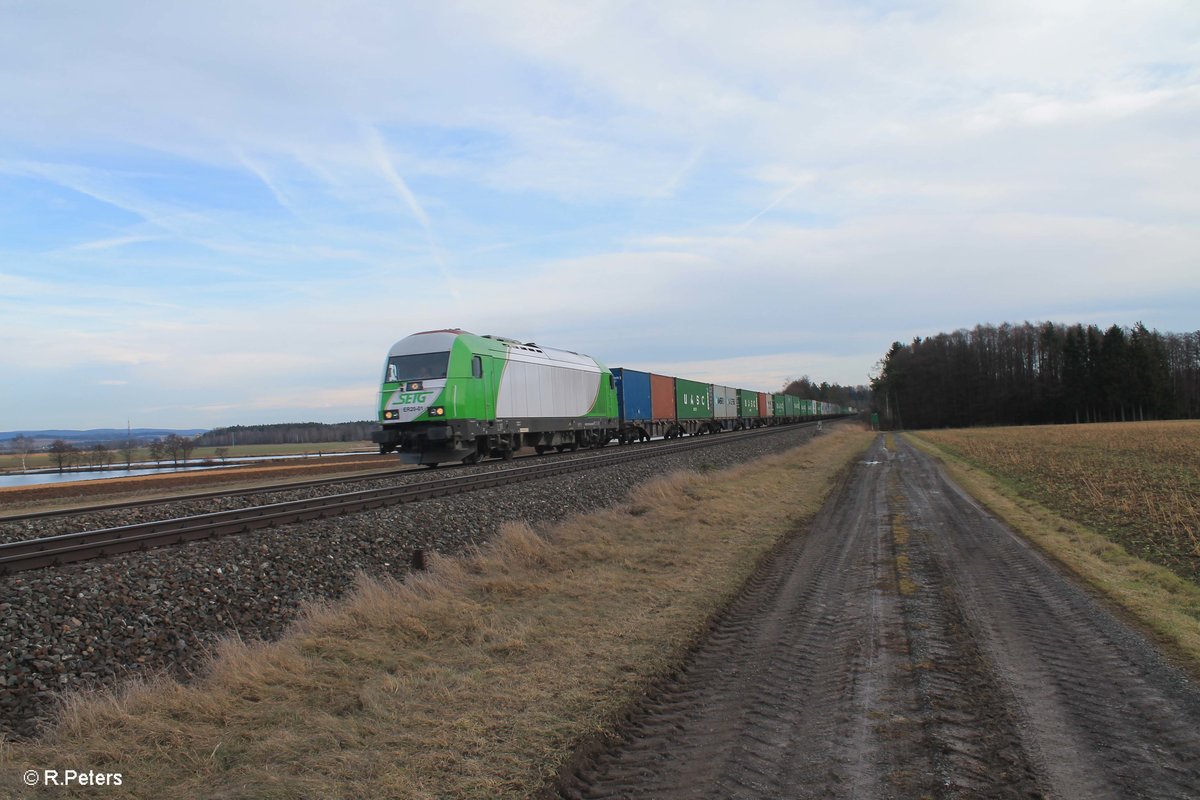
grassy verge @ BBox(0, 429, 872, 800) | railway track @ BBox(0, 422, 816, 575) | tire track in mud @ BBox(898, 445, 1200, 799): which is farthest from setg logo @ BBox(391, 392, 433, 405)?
tire track in mud @ BBox(898, 445, 1200, 799)

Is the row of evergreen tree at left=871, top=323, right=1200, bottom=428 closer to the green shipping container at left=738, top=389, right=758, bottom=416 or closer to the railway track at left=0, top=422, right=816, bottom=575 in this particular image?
the green shipping container at left=738, top=389, right=758, bottom=416

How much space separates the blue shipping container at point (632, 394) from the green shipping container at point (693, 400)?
5.96 metres

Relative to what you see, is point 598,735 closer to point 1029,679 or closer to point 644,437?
point 1029,679

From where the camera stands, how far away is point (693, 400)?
4941 centimetres

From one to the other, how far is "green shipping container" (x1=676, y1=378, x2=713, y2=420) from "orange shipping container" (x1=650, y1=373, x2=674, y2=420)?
1250mm

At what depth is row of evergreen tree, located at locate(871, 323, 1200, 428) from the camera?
9388 centimetres

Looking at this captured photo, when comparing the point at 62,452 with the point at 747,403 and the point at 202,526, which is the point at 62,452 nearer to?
the point at 747,403

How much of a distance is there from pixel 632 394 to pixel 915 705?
34008 millimetres

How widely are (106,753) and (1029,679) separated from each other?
5.87 m

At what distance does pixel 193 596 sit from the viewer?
7605 millimetres

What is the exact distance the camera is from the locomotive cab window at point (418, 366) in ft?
69.7

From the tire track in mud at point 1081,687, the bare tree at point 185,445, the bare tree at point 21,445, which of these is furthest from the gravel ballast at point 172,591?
the bare tree at point 21,445

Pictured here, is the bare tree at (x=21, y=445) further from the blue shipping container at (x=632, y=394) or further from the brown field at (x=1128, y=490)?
the brown field at (x=1128, y=490)

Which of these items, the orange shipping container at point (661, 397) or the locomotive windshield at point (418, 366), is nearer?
the locomotive windshield at point (418, 366)
